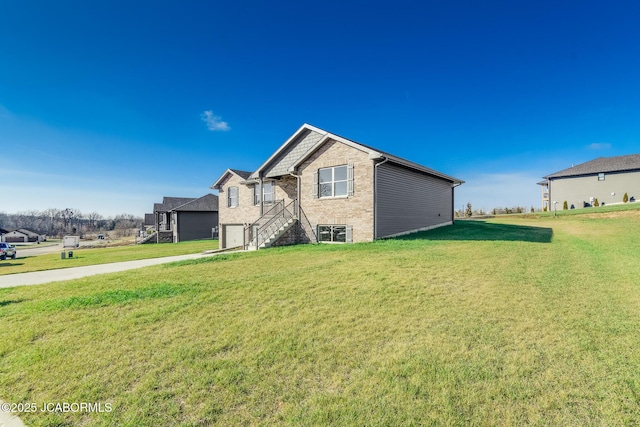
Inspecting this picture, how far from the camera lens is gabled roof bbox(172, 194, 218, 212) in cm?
3172

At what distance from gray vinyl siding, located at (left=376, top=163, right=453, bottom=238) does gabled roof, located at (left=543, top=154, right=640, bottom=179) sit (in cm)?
2321

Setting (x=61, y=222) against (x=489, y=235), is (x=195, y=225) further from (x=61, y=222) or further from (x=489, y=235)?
(x=61, y=222)

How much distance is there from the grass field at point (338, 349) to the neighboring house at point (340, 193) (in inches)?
264

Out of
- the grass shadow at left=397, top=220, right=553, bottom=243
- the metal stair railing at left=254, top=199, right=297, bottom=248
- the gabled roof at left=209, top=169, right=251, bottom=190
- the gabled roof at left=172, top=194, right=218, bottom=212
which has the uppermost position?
the gabled roof at left=209, top=169, right=251, bottom=190

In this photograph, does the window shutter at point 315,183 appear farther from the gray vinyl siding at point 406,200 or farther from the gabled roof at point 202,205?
the gabled roof at point 202,205

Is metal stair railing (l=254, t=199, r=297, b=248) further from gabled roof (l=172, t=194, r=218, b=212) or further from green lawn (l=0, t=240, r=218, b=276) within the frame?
gabled roof (l=172, t=194, r=218, b=212)

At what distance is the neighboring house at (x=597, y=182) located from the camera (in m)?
28.6

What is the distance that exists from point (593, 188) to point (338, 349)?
132ft

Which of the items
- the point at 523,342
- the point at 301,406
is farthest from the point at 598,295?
the point at 301,406

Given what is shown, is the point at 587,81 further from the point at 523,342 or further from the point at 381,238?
the point at 523,342

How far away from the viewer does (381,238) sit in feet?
44.0

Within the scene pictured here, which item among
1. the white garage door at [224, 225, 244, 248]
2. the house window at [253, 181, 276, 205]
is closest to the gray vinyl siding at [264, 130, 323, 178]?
the house window at [253, 181, 276, 205]

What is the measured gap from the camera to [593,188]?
30266 mm

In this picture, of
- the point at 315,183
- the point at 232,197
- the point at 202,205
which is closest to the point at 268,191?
the point at 232,197
